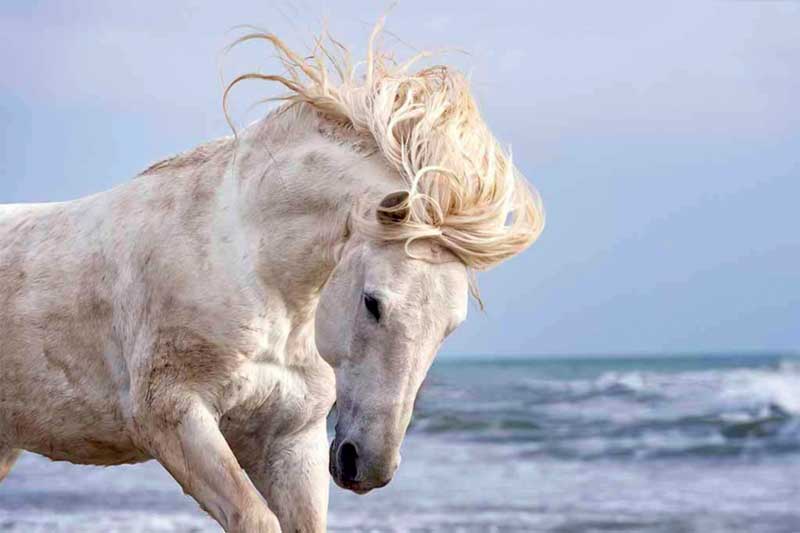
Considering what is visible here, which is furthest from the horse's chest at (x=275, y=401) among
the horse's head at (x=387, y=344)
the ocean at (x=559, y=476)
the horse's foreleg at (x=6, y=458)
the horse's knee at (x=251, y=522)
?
the ocean at (x=559, y=476)

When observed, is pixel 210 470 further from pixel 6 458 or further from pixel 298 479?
pixel 6 458

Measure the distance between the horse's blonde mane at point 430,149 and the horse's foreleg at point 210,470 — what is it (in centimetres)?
72

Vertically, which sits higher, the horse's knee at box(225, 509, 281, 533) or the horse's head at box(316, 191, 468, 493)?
the horse's head at box(316, 191, 468, 493)

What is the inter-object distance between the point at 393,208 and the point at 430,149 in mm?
256

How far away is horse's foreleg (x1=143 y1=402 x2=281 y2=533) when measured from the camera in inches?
136

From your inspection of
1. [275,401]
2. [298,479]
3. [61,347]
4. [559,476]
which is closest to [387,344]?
[275,401]

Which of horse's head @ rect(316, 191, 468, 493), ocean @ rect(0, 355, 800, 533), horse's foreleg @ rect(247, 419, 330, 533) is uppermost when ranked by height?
horse's head @ rect(316, 191, 468, 493)

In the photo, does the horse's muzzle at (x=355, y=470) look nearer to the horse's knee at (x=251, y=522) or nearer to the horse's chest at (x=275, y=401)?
the horse's knee at (x=251, y=522)

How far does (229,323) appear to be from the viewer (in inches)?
142

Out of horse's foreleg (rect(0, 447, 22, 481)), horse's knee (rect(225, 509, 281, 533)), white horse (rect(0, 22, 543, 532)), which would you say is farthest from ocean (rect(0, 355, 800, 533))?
horse's knee (rect(225, 509, 281, 533))

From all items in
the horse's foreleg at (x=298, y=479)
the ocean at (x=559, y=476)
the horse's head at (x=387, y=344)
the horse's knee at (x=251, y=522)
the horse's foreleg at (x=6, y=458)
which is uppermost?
the horse's head at (x=387, y=344)

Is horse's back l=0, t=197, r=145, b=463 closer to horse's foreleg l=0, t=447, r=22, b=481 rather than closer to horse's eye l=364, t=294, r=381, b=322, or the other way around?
horse's foreleg l=0, t=447, r=22, b=481

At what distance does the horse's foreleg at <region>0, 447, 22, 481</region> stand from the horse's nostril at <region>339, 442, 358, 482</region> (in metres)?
1.75

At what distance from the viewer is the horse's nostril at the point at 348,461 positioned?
317 centimetres
